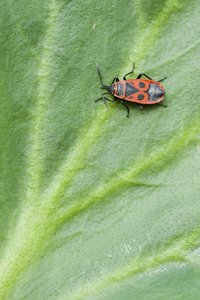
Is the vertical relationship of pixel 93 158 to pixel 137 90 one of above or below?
below

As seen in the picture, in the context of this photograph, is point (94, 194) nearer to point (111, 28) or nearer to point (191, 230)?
point (191, 230)

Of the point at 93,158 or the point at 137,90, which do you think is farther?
the point at 137,90

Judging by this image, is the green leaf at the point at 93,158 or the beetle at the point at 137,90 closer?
the green leaf at the point at 93,158

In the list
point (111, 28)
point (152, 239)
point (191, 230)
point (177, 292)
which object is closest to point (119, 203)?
point (152, 239)
